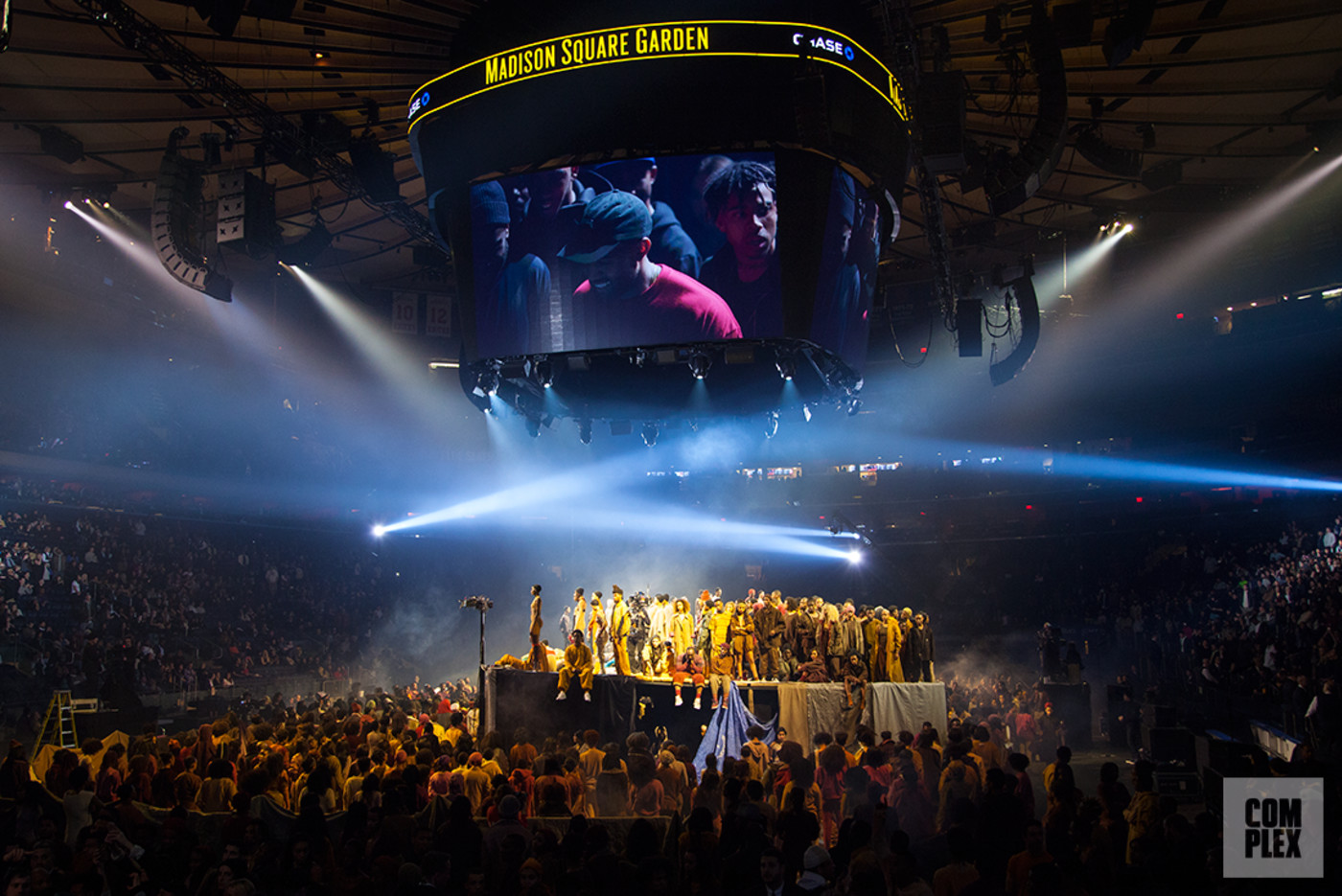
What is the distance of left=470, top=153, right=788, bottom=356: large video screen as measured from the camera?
49.4 feet

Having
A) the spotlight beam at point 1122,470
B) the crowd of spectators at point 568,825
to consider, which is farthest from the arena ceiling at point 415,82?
the spotlight beam at point 1122,470

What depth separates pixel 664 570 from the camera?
37.7 m

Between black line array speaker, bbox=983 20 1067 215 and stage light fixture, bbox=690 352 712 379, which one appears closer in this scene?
black line array speaker, bbox=983 20 1067 215

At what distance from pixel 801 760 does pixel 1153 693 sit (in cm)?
1321

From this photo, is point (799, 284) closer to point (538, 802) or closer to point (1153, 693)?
point (538, 802)

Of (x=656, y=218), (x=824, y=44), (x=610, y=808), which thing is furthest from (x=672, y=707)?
(x=824, y=44)

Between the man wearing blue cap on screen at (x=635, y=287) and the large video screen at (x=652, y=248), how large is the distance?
2 cm

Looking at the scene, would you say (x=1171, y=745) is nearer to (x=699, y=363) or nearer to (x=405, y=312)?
(x=699, y=363)

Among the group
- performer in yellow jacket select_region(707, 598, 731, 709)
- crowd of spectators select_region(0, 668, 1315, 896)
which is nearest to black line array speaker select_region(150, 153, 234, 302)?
crowd of spectators select_region(0, 668, 1315, 896)

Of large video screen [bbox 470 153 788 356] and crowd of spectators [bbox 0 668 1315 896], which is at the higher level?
large video screen [bbox 470 153 788 356]

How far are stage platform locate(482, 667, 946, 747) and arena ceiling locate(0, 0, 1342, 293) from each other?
8.70m

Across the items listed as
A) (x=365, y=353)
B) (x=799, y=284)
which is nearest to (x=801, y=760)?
(x=799, y=284)

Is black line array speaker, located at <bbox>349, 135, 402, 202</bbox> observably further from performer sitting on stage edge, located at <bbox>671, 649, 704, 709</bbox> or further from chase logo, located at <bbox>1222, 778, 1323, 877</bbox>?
chase logo, located at <bbox>1222, 778, 1323, 877</bbox>

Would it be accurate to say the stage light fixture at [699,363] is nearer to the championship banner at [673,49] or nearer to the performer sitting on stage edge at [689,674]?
the championship banner at [673,49]
